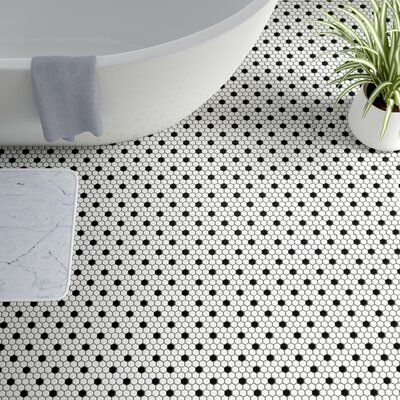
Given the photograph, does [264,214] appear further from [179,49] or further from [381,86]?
[179,49]

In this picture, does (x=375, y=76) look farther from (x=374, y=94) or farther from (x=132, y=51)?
(x=132, y=51)

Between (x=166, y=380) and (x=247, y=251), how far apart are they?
572 millimetres

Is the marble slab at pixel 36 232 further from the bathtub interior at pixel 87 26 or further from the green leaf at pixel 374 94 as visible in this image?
the green leaf at pixel 374 94

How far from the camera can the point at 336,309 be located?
8.27ft

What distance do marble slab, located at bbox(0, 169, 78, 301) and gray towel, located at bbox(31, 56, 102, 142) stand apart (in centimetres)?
42

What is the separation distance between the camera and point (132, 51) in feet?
7.23

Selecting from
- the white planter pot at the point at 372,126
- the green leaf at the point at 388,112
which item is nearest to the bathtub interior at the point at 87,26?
the white planter pot at the point at 372,126

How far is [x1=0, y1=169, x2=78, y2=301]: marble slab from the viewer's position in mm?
2521

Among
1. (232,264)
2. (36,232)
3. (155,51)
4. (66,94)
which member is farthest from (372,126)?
(36,232)

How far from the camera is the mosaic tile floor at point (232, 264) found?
2404 millimetres

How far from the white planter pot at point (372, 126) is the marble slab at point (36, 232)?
3.80ft

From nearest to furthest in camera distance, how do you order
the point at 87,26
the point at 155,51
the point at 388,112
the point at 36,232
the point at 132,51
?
the point at 155,51
the point at 132,51
the point at 388,112
the point at 36,232
the point at 87,26

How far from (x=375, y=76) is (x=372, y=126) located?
20 cm

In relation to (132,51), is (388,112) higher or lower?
lower
